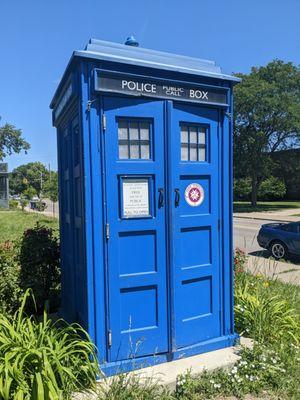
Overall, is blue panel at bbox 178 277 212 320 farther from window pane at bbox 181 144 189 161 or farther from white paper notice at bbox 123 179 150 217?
window pane at bbox 181 144 189 161

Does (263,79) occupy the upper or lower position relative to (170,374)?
upper

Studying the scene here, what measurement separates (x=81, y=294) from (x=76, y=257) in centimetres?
39

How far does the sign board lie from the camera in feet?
10.7

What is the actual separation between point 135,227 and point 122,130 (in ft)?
2.80

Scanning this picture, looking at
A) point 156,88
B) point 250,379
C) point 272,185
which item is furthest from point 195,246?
point 272,185

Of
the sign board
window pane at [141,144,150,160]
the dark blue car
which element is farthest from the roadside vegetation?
the dark blue car

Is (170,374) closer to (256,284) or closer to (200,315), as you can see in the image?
(200,315)

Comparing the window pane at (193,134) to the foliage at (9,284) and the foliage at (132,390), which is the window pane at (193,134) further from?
the foliage at (9,284)

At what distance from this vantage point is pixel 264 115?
33156 millimetres

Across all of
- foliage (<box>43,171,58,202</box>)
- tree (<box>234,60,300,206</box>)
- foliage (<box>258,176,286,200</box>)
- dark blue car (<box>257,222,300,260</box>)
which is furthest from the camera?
foliage (<box>258,176,286,200</box>)

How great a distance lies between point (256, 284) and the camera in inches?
216

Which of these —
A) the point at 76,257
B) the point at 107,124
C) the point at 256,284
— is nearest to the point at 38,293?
the point at 76,257

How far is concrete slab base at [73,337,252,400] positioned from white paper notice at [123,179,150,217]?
134 centimetres

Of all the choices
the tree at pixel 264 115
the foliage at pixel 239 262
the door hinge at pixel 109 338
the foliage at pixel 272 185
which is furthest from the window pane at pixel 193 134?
the foliage at pixel 272 185
